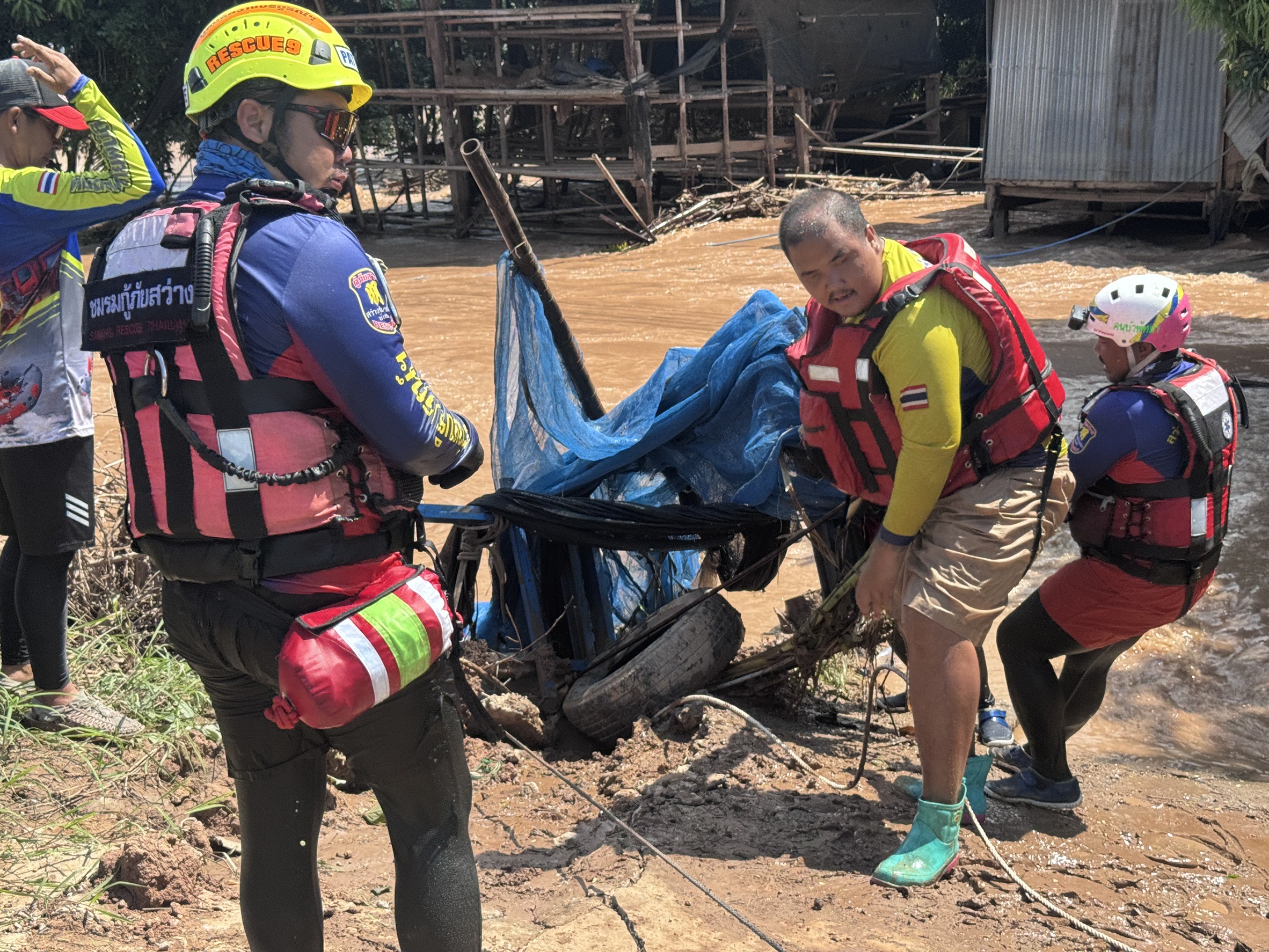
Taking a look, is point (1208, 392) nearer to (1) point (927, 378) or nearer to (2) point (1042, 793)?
(1) point (927, 378)

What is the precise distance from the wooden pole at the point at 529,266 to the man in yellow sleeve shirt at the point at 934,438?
153cm

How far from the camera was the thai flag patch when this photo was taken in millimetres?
2840

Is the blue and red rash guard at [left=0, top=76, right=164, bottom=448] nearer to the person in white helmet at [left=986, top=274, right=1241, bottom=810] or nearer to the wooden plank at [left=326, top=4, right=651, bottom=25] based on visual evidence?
the person in white helmet at [left=986, top=274, right=1241, bottom=810]

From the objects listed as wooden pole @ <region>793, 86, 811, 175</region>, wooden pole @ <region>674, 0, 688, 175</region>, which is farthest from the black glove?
wooden pole @ <region>793, 86, 811, 175</region>

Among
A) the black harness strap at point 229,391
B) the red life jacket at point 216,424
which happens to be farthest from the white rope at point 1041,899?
the black harness strap at point 229,391

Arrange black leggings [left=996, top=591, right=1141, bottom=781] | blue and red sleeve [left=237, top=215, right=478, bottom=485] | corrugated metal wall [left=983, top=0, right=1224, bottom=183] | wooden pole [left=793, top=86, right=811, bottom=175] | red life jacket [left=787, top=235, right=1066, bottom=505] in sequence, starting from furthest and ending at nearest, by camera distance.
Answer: wooden pole [left=793, top=86, right=811, bottom=175] < corrugated metal wall [left=983, top=0, right=1224, bottom=183] < black leggings [left=996, top=591, right=1141, bottom=781] < red life jacket [left=787, top=235, right=1066, bottom=505] < blue and red sleeve [left=237, top=215, right=478, bottom=485]

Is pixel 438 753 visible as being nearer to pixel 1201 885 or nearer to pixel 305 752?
pixel 305 752

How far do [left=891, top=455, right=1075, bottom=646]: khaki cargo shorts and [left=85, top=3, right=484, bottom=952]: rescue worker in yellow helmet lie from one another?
1.34m

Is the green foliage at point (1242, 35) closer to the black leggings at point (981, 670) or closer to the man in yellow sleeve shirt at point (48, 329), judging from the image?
the black leggings at point (981, 670)

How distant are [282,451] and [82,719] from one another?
83.3 inches

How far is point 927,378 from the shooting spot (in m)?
2.84

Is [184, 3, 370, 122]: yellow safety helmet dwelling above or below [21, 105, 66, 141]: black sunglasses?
above

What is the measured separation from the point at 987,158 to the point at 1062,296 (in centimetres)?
346

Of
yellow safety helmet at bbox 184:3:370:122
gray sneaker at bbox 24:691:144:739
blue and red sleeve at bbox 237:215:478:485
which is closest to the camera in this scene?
blue and red sleeve at bbox 237:215:478:485
